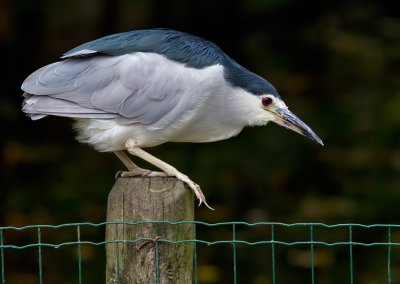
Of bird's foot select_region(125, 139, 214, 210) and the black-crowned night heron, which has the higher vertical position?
the black-crowned night heron

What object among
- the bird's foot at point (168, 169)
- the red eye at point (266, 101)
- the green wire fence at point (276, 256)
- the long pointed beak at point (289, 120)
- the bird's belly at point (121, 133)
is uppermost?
the red eye at point (266, 101)

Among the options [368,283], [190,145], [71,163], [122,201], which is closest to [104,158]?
[71,163]

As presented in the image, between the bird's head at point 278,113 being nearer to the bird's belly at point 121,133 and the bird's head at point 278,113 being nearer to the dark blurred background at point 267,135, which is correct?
the bird's belly at point 121,133

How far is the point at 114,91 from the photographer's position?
235 inches

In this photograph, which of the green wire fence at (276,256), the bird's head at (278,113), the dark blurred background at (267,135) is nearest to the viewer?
the bird's head at (278,113)

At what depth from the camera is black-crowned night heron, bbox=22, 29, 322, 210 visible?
19.3 feet

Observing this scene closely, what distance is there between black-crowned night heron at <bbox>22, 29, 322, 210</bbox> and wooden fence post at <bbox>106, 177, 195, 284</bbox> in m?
0.96

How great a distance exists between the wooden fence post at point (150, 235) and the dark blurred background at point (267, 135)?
12.9 feet

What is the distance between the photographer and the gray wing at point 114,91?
5.88m

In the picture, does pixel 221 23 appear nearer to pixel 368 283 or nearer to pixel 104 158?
pixel 104 158

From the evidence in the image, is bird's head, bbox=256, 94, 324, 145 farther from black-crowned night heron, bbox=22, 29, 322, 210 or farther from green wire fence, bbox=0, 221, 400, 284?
green wire fence, bbox=0, 221, 400, 284

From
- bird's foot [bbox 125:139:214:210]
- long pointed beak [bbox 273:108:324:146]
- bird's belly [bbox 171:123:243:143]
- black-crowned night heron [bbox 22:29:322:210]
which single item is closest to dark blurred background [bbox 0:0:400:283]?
long pointed beak [bbox 273:108:324:146]

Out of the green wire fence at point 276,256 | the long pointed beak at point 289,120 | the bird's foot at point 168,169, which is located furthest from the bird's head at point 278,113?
the green wire fence at point 276,256

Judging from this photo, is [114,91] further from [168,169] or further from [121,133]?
[168,169]
